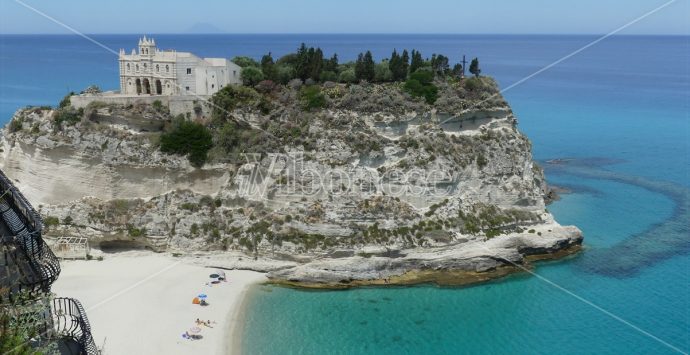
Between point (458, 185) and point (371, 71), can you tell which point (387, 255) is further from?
point (371, 71)

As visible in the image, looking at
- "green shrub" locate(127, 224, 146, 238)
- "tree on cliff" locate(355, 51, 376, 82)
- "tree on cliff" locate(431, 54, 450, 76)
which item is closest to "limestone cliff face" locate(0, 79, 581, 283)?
"green shrub" locate(127, 224, 146, 238)

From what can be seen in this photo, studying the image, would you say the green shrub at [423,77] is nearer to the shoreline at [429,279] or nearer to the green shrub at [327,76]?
the green shrub at [327,76]

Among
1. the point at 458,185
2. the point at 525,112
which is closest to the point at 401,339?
the point at 458,185

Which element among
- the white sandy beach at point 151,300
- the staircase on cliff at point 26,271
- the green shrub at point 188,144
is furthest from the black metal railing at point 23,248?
the green shrub at point 188,144

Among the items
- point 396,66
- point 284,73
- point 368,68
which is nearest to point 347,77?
point 368,68

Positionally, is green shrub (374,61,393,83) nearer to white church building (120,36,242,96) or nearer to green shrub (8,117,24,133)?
white church building (120,36,242,96)
